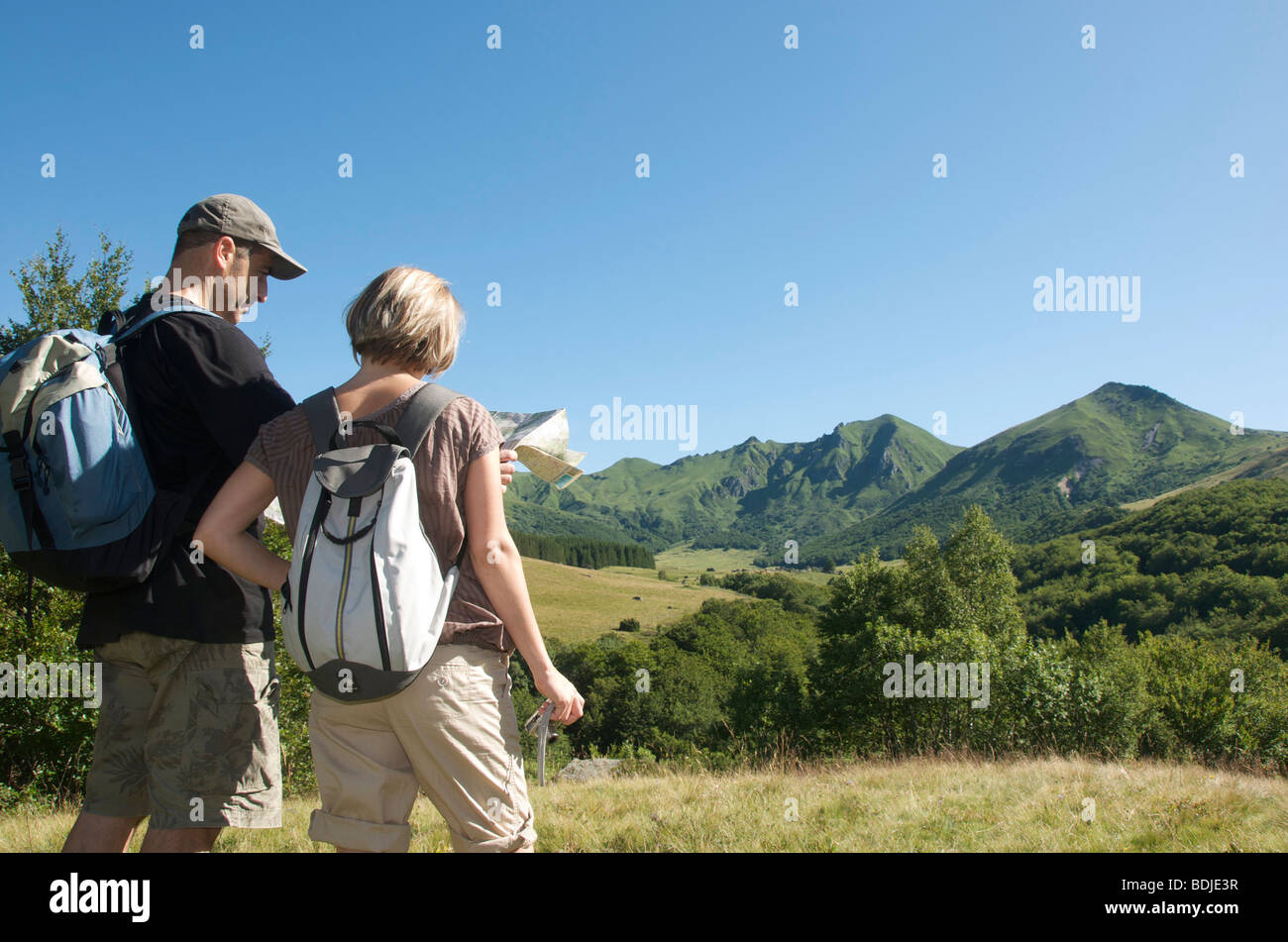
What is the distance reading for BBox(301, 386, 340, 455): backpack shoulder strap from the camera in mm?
2252

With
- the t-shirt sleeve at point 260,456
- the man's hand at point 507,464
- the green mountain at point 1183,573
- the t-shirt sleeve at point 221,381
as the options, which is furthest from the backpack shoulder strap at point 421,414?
the green mountain at point 1183,573

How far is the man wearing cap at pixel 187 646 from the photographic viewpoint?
7.99ft

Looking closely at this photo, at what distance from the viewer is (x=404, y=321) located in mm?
2326

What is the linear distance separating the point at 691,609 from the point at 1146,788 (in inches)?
4773

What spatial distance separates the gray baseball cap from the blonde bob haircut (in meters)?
0.66

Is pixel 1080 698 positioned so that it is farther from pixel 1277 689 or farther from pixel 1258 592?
pixel 1258 592

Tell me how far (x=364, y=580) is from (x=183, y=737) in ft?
3.38

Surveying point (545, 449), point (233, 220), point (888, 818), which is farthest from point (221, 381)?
point (888, 818)

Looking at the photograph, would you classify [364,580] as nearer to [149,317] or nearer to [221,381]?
[221,381]

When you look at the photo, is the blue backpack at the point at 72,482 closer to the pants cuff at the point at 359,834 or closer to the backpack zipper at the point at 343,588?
the backpack zipper at the point at 343,588

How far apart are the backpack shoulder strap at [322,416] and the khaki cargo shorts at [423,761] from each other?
728 mm

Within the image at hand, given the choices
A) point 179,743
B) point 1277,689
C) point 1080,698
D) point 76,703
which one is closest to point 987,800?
point 179,743

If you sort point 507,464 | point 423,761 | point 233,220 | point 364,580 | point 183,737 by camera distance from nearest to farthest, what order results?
point 364,580 → point 423,761 → point 183,737 → point 507,464 → point 233,220
